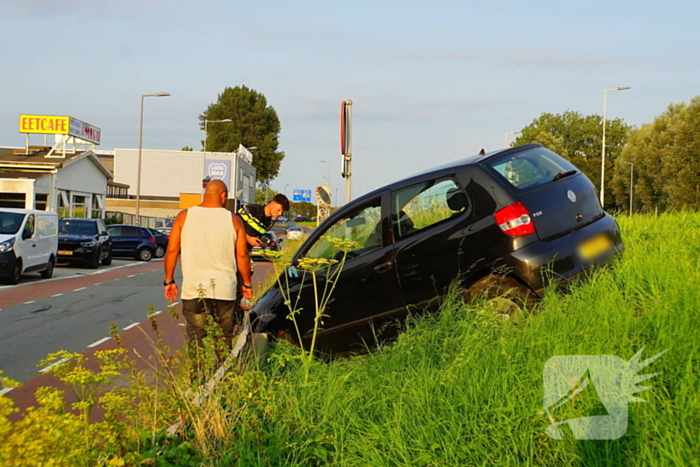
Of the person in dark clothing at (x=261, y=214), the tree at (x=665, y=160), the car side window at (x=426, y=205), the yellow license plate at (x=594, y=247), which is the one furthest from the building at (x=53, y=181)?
the yellow license plate at (x=594, y=247)

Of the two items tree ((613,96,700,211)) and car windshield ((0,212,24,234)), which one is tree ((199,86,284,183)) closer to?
tree ((613,96,700,211))

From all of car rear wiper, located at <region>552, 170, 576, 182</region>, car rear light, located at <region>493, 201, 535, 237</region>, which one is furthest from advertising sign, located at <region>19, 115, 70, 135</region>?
car rear light, located at <region>493, 201, 535, 237</region>

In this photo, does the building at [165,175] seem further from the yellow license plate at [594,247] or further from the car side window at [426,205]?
the yellow license plate at [594,247]

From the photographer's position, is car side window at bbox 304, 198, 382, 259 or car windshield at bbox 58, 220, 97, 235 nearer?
car side window at bbox 304, 198, 382, 259

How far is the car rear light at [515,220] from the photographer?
5480mm

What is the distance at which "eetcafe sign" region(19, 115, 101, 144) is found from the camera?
50.7 meters

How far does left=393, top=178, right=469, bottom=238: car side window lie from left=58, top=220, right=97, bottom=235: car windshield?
2343cm

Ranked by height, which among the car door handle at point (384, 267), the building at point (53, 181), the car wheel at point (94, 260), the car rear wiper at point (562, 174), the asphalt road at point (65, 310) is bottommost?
the asphalt road at point (65, 310)

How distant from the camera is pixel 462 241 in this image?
5.62 metres

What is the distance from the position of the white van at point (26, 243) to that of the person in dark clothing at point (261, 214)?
1262cm

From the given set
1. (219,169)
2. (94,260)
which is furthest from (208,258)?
(219,169)

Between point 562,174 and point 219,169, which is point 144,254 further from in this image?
point 219,169

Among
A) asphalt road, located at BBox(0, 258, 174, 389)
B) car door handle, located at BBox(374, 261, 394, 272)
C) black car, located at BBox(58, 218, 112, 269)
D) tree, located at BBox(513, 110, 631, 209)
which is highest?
tree, located at BBox(513, 110, 631, 209)

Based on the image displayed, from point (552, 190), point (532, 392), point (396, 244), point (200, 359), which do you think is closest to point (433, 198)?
point (396, 244)
